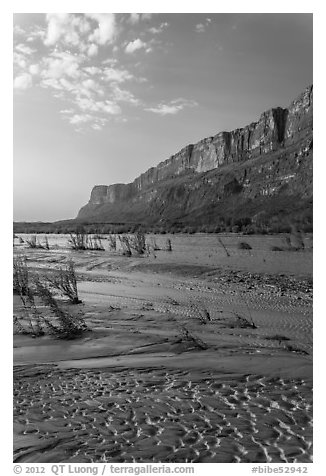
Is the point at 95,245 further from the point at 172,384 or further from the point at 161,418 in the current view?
the point at 161,418

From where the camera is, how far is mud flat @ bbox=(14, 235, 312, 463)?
3.14 m

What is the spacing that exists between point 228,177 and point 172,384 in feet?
371

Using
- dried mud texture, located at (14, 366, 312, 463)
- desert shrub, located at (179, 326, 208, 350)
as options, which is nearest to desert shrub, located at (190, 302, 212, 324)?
desert shrub, located at (179, 326, 208, 350)

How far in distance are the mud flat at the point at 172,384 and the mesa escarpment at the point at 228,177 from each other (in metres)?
58.7

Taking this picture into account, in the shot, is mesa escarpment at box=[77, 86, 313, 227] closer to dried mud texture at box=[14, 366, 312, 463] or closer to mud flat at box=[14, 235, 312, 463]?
mud flat at box=[14, 235, 312, 463]

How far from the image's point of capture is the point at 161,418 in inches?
139

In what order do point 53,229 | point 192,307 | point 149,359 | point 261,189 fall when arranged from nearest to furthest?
1. point 149,359
2. point 192,307
3. point 53,229
4. point 261,189

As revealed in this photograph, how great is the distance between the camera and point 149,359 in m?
5.03

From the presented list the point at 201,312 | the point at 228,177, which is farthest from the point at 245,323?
the point at 228,177

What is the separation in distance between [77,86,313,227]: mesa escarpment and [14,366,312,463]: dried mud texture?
201 ft

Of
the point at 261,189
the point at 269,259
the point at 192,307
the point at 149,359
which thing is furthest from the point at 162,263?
the point at 261,189
